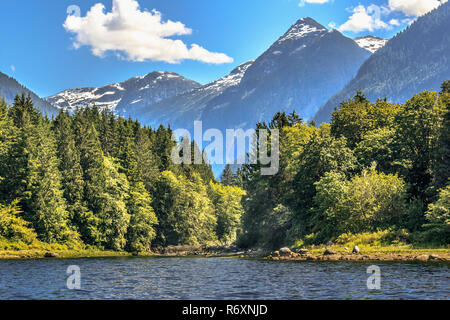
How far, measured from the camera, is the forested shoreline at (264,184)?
70.6 meters

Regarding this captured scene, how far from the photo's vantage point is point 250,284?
132ft

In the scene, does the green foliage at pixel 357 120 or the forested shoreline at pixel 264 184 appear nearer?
the forested shoreline at pixel 264 184

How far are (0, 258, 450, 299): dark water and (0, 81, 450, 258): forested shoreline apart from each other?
19938 mm

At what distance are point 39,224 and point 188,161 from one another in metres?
63.0

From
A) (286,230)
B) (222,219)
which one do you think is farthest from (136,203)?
(222,219)

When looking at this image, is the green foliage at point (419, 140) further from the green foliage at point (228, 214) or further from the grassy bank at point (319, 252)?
the green foliage at point (228, 214)

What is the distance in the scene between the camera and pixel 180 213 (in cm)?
12062

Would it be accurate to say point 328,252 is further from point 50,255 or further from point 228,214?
point 228,214

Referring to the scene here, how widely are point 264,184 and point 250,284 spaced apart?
51799 mm

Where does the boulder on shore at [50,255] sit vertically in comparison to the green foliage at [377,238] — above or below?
below

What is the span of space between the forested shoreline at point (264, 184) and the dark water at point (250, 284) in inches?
785

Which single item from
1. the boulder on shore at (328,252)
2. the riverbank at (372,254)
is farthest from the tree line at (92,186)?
the boulder on shore at (328,252)

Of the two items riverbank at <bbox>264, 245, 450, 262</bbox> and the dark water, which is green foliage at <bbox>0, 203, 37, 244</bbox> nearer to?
the dark water
